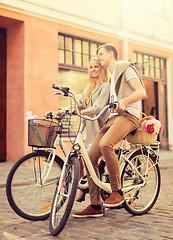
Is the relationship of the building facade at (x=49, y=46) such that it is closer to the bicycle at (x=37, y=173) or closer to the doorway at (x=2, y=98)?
the doorway at (x=2, y=98)

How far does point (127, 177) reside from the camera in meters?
3.98

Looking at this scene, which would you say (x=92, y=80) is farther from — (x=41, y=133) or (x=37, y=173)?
(x=37, y=173)

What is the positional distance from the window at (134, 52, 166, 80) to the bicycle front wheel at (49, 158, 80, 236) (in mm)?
9571

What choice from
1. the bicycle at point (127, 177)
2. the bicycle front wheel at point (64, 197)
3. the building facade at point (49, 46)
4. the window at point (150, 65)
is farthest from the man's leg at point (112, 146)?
the window at point (150, 65)

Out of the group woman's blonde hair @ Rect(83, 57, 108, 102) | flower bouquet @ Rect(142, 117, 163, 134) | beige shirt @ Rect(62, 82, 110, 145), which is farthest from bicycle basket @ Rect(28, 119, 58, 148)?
flower bouquet @ Rect(142, 117, 163, 134)

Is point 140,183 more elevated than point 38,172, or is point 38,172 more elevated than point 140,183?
point 38,172

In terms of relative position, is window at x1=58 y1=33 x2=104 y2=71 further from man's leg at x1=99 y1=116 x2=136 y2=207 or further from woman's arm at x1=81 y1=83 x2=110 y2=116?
man's leg at x1=99 y1=116 x2=136 y2=207

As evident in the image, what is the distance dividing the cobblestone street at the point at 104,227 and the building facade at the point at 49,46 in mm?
5190

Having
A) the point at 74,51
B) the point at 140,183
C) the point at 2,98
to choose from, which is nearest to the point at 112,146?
the point at 140,183

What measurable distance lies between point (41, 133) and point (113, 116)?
0.84 meters

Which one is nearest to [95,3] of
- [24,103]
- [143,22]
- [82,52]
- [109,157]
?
[82,52]

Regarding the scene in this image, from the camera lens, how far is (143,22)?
12508 mm

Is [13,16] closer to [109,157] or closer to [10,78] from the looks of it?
[10,78]

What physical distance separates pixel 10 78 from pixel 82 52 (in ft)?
8.09
